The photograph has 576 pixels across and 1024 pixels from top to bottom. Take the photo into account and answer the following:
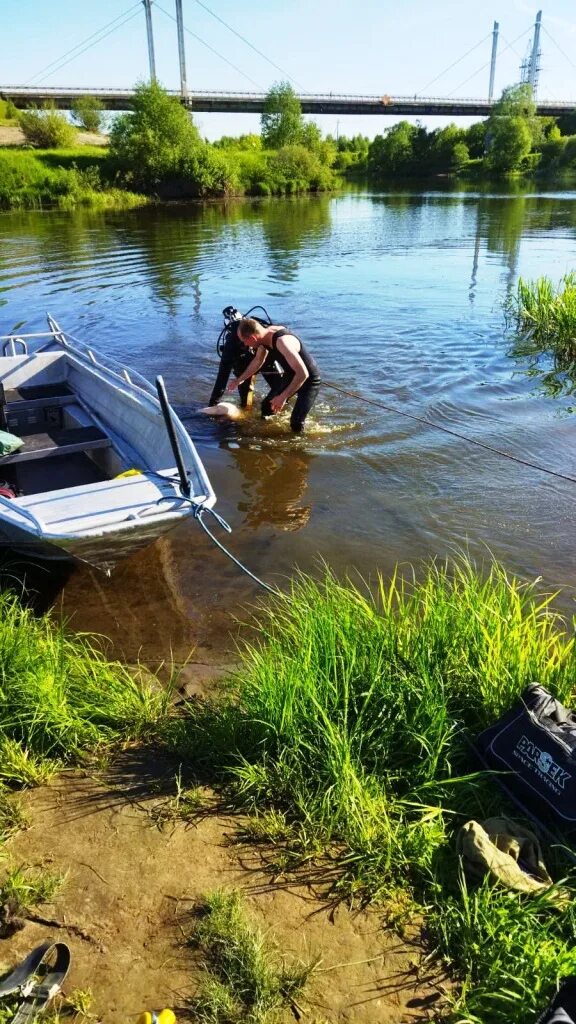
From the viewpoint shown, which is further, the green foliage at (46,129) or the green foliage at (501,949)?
the green foliage at (46,129)

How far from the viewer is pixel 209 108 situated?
263ft

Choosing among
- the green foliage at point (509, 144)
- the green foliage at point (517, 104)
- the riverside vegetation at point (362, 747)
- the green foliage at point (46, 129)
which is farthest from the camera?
the green foliage at point (517, 104)

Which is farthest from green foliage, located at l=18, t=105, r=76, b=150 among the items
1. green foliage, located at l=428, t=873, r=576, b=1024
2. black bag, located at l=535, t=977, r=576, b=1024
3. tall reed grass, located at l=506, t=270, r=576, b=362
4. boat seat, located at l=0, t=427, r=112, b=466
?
black bag, located at l=535, t=977, r=576, b=1024

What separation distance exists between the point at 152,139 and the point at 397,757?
50.8 metres

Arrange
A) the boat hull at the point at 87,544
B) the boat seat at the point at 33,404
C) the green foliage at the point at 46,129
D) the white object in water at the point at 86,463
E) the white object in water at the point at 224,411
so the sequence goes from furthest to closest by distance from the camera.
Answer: the green foliage at the point at 46,129
the white object in water at the point at 224,411
the boat seat at the point at 33,404
the white object in water at the point at 86,463
the boat hull at the point at 87,544

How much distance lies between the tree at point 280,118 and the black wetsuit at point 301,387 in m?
73.2

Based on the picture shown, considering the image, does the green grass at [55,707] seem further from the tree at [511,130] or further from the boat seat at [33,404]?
the tree at [511,130]

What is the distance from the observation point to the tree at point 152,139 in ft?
147

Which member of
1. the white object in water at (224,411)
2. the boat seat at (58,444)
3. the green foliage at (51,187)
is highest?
the green foliage at (51,187)

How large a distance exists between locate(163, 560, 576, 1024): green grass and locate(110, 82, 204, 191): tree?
48973 mm

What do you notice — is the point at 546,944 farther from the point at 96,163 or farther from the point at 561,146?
the point at 561,146

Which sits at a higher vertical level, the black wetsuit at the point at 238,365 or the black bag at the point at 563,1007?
the black wetsuit at the point at 238,365

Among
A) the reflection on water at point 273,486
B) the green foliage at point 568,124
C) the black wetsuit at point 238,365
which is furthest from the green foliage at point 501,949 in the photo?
the green foliage at point 568,124

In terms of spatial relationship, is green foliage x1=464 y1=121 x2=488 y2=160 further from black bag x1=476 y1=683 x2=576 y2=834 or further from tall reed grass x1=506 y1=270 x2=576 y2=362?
black bag x1=476 y1=683 x2=576 y2=834
